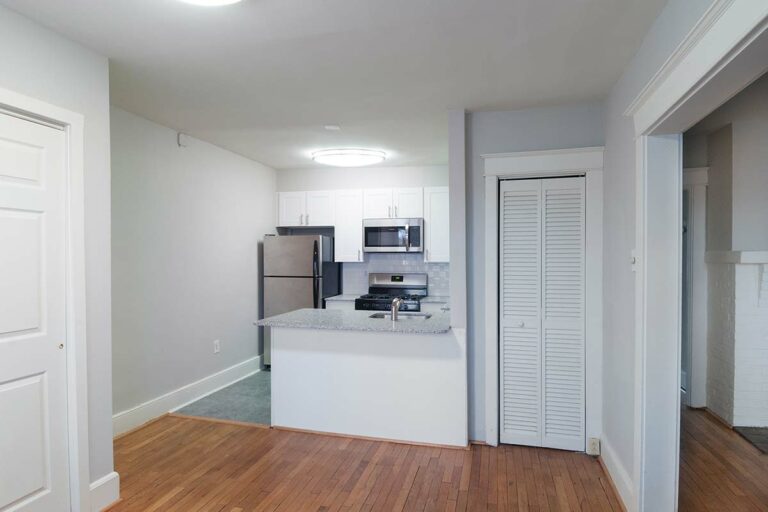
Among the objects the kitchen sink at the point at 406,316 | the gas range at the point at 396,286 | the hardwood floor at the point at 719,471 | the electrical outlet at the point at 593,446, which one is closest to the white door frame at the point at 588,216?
the electrical outlet at the point at 593,446

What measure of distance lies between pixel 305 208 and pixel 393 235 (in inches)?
46.5

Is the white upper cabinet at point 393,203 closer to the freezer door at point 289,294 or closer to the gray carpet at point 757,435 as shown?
the freezer door at point 289,294

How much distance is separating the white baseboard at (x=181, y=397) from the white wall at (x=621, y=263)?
11.2 ft

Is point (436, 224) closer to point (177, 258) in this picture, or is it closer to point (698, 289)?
point (698, 289)

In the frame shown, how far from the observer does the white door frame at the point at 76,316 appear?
2.27 meters

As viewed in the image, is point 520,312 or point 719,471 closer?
point 719,471

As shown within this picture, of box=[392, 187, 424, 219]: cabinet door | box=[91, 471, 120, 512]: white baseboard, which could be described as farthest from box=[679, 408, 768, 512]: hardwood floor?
box=[392, 187, 424, 219]: cabinet door

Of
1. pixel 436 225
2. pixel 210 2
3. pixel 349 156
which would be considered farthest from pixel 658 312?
pixel 349 156

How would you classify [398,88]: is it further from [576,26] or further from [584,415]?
[584,415]

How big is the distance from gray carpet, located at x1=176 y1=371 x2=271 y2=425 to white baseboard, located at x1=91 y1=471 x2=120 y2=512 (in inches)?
50.8

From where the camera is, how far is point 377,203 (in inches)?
214

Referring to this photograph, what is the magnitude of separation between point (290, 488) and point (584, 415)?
2008 millimetres

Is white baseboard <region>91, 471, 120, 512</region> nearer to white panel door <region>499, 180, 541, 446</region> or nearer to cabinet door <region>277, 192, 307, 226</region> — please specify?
white panel door <region>499, 180, 541, 446</region>

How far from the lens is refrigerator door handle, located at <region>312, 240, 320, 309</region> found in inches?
202
